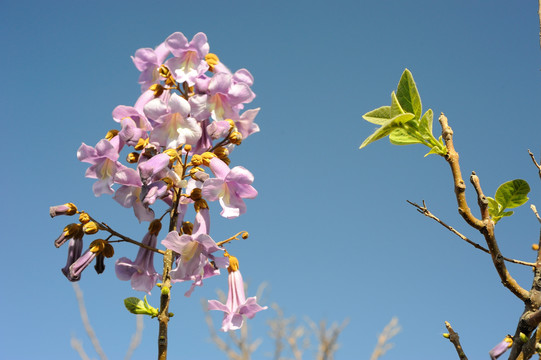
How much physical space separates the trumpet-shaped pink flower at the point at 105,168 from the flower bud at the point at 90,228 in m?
0.10

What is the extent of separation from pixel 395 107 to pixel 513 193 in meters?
0.27

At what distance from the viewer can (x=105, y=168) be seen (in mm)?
1507

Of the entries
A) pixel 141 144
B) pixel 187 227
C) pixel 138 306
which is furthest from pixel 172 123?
pixel 138 306

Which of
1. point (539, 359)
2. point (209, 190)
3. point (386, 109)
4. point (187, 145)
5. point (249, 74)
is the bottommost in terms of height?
point (539, 359)

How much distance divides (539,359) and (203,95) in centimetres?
117

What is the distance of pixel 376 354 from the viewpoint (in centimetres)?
873

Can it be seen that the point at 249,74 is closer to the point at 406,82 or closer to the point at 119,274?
the point at 119,274

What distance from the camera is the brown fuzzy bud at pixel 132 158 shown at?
1.48 meters

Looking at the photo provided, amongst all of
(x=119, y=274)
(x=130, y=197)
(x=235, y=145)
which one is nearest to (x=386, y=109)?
(x=235, y=145)

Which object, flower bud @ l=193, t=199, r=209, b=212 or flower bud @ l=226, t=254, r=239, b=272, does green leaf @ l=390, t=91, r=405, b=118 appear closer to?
flower bud @ l=193, t=199, r=209, b=212

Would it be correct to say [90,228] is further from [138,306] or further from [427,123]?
[427,123]

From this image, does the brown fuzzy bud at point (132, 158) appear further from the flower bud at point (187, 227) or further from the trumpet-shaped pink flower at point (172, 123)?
the flower bud at point (187, 227)

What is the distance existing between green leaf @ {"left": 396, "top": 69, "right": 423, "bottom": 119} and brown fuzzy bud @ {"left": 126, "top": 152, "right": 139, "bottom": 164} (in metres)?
0.94

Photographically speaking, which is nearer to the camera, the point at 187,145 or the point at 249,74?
the point at 187,145
